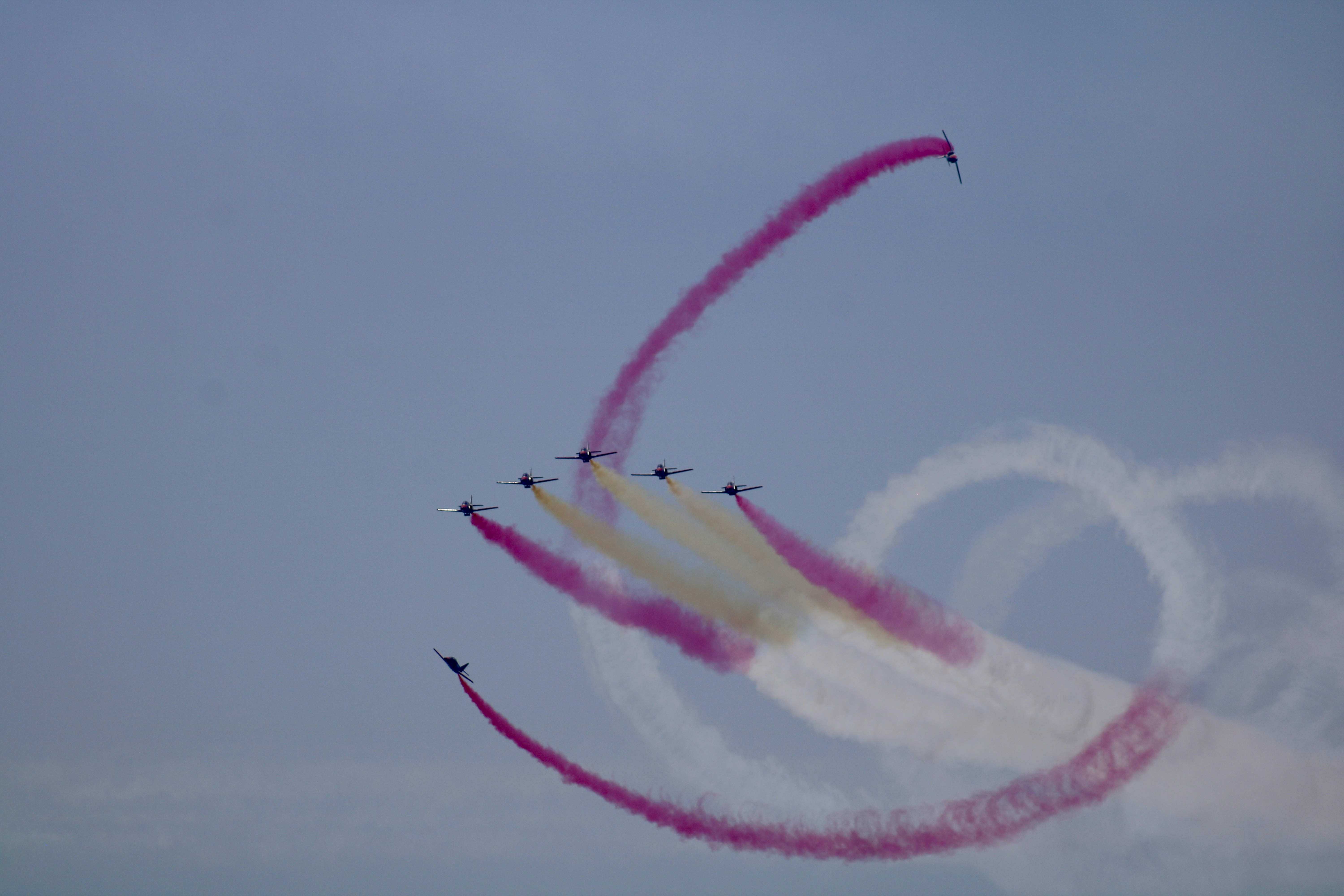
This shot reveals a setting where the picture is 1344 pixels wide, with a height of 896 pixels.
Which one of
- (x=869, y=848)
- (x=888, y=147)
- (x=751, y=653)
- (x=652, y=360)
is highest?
(x=888, y=147)

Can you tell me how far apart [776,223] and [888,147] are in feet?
18.3

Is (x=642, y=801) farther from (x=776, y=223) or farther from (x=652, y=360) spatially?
(x=776, y=223)

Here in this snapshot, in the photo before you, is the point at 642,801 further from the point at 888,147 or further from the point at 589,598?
the point at 888,147

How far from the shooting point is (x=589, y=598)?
10100 cm

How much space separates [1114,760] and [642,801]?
1962cm

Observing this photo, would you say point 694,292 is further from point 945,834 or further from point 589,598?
point 945,834

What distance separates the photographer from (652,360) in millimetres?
100000

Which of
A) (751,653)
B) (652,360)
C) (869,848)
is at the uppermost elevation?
(652,360)

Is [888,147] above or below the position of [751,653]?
above

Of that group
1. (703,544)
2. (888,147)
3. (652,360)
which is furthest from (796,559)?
(888,147)

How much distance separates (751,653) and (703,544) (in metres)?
5.00

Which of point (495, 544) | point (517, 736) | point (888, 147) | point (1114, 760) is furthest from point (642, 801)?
point (888, 147)

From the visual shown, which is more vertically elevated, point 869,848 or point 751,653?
point 751,653

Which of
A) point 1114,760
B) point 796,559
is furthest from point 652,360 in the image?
point 1114,760
